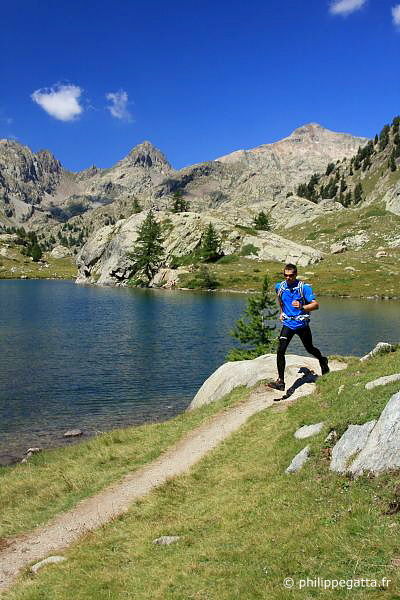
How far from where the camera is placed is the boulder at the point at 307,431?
52.1 ft

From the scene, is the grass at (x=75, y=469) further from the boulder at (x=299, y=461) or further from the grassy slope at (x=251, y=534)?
the boulder at (x=299, y=461)

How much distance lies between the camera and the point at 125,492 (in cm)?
1723

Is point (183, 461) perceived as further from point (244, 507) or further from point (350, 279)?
point (350, 279)

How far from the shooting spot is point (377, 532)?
31.7 feet

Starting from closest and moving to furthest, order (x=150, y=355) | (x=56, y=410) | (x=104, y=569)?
1. (x=104, y=569)
2. (x=56, y=410)
3. (x=150, y=355)

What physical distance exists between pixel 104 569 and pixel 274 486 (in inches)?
203

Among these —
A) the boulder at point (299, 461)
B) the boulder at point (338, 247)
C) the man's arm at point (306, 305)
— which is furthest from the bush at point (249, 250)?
the boulder at point (299, 461)

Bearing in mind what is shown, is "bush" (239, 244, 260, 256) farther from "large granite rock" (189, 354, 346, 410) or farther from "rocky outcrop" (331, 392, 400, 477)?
"rocky outcrop" (331, 392, 400, 477)

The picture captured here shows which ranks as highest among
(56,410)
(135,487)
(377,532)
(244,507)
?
(377,532)

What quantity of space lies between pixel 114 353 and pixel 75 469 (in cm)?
3371

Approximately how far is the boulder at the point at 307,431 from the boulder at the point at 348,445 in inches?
80.9

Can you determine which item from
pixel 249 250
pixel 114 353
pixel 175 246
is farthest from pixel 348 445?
pixel 175 246

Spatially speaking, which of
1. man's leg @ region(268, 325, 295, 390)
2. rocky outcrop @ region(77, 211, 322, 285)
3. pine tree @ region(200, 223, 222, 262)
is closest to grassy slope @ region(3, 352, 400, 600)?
man's leg @ region(268, 325, 295, 390)

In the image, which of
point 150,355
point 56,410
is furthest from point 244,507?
point 150,355
